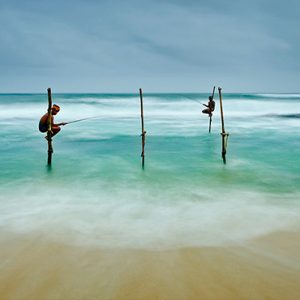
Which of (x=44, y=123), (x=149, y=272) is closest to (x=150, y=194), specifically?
(x=149, y=272)

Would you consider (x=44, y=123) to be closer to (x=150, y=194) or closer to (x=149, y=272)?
(x=150, y=194)

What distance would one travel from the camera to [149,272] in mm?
4375

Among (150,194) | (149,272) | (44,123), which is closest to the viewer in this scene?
(149,272)

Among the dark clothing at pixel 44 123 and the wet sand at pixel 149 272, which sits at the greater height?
the dark clothing at pixel 44 123

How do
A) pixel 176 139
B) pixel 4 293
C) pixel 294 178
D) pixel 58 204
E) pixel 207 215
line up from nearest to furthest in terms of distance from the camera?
1. pixel 4 293
2. pixel 207 215
3. pixel 58 204
4. pixel 294 178
5. pixel 176 139

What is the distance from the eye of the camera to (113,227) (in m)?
5.90

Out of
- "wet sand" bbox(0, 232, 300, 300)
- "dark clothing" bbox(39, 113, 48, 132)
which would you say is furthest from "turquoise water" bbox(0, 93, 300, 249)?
"dark clothing" bbox(39, 113, 48, 132)

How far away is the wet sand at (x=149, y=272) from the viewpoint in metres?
3.92

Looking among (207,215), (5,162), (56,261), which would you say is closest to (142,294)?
(56,261)

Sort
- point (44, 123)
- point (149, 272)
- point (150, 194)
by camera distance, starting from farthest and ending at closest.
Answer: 1. point (44, 123)
2. point (150, 194)
3. point (149, 272)

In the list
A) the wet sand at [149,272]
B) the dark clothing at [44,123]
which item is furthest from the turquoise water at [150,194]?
the dark clothing at [44,123]

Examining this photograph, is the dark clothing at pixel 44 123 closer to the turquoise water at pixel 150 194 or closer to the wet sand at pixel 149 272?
the turquoise water at pixel 150 194

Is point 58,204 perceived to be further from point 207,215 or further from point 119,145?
point 119,145

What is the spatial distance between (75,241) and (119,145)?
10.8m
